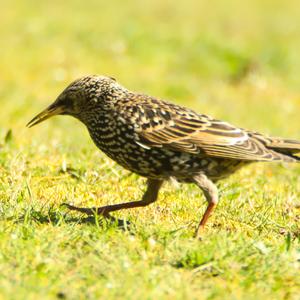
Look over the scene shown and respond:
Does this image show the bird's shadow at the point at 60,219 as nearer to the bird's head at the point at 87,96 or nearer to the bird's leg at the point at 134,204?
the bird's leg at the point at 134,204

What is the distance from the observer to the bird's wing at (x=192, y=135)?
556 centimetres

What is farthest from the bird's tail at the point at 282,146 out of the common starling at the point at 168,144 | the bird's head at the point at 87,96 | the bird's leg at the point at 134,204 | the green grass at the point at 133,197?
the bird's head at the point at 87,96

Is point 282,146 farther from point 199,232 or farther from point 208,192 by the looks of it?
point 199,232

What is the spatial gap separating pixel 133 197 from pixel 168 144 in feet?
3.29

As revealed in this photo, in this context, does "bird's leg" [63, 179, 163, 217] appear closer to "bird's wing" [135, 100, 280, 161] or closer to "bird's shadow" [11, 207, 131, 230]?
"bird's shadow" [11, 207, 131, 230]

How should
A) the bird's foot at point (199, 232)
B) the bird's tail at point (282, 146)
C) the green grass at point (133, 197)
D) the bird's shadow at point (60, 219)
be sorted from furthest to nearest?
1. the bird's tail at point (282, 146)
2. the bird's shadow at point (60, 219)
3. the bird's foot at point (199, 232)
4. the green grass at point (133, 197)

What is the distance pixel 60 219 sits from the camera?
5.09 meters

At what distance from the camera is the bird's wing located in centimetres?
556

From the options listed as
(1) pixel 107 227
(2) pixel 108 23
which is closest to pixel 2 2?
(2) pixel 108 23

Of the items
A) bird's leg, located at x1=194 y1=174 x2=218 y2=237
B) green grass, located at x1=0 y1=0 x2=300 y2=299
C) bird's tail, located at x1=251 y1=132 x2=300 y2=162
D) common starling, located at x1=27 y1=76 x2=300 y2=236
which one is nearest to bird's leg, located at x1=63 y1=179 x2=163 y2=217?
common starling, located at x1=27 y1=76 x2=300 y2=236

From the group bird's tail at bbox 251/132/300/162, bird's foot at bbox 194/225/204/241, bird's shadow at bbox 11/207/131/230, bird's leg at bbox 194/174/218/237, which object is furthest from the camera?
bird's tail at bbox 251/132/300/162

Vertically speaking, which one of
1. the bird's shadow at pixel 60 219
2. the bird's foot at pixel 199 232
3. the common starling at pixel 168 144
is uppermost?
the common starling at pixel 168 144

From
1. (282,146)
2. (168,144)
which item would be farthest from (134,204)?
(282,146)

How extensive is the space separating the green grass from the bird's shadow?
0.05ft
